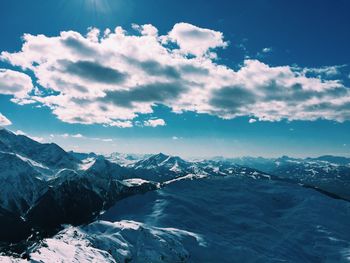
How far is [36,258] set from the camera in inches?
7613

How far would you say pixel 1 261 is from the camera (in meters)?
193

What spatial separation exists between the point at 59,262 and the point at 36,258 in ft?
40.9

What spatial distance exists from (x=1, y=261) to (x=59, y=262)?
2872 cm

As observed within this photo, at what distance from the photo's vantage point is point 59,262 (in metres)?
200

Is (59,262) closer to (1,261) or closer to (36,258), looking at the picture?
(36,258)

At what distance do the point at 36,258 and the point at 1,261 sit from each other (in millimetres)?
Answer: 18020

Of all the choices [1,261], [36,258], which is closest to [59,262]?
[36,258]
